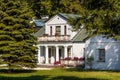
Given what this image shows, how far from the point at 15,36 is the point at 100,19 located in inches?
458

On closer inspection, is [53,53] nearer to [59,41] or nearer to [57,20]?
[59,41]

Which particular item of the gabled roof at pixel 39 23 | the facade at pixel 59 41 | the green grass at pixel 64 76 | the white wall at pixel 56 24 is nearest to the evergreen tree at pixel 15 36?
the green grass at pixel 64 76

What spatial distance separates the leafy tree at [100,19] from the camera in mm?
29266

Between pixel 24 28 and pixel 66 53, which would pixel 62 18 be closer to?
pixel 66 53

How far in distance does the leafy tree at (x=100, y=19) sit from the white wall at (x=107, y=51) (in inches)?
543

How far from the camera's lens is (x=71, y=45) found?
54625mm

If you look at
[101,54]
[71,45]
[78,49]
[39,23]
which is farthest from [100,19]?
[39,23]

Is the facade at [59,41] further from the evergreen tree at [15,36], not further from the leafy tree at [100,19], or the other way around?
the leafy tree at [100,19]

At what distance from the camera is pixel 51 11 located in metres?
69.8

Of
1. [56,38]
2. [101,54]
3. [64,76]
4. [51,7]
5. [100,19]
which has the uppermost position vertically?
[51,7]

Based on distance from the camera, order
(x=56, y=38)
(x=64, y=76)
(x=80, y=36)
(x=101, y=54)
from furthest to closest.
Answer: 1. (x=56, y=38)
2. (x=80, y=36)
3. (x=101, y=54)
4. (x=64, y=76)

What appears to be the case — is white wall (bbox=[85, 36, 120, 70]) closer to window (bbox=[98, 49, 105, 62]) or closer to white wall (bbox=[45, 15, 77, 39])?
window (bbox=[98, 49, 105, 62])

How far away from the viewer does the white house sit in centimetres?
4738

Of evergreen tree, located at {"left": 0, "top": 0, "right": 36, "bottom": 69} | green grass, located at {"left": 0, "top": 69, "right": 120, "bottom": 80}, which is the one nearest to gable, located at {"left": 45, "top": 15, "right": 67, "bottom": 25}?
evergreen tree, located at {"left": 0, "top": 0, "right": 36, "bottom": 69}
